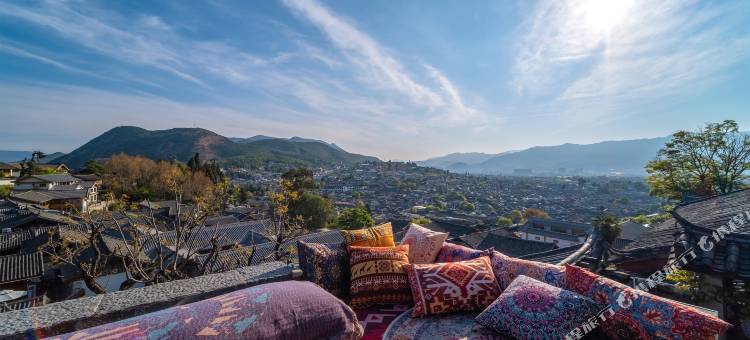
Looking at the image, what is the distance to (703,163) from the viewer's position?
10203mm

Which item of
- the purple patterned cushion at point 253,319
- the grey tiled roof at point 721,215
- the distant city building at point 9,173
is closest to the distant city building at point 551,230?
the grey tiled roof at point 721,215

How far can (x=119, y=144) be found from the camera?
7662cm

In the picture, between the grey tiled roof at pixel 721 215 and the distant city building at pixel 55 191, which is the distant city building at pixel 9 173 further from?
the grey tiled roof at pixel 721 215

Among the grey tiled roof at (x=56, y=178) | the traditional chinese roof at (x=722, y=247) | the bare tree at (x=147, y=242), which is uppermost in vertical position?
the traditional chinese roof at (x=722, y=247)

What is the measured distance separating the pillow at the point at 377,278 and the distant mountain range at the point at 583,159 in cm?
15471

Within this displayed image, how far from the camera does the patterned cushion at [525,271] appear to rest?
1.97 metres

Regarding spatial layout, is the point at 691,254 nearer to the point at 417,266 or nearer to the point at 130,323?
the point at 417,266

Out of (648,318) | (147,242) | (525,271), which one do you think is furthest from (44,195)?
(648,318)

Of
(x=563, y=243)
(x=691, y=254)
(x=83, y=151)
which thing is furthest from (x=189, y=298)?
(x=83, y=151)

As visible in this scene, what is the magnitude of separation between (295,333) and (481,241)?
14055 millimetres

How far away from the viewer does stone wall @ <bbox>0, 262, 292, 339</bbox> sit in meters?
1.35

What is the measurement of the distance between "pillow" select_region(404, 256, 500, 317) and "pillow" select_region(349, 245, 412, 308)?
0.15 m

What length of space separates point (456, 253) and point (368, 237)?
2.39 feet

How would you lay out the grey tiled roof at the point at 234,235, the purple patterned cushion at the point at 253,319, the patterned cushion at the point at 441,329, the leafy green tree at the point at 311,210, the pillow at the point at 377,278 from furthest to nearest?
the leafy green tree at the point at 311,210, the grey tiled roof at the point at 234,235, the pillow at the point at 377,278, the patterned cushion at the point at 441,329, the purple patterned cushion at the point at 253,319
